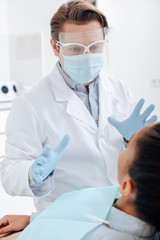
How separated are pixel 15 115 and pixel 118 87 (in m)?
0.58

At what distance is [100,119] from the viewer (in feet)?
4.71

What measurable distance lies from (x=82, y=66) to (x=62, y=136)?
342 millimetres


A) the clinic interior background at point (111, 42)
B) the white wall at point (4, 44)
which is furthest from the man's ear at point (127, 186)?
the white wall at point (4, 44)

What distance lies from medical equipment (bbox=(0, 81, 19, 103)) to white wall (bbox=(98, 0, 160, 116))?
1.11 m

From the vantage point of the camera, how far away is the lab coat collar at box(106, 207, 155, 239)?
876 mm

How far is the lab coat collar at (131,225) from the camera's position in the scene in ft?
2.87

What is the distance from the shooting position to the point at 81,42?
53.5 inches

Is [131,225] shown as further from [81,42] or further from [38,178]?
[81,42]

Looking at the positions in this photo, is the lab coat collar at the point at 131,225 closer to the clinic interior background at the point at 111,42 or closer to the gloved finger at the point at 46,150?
the gloved finger at the point at 46,150

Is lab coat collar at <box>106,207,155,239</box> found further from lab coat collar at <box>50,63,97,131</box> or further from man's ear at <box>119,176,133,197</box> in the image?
lab coat collar at <box>50,63,97,131</box>

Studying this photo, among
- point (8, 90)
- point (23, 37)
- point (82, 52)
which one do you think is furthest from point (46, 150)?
point (23, 37)

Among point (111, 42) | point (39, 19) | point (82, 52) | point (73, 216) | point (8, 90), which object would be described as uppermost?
point (39, 19)

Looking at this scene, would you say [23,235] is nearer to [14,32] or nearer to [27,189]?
[27,189]

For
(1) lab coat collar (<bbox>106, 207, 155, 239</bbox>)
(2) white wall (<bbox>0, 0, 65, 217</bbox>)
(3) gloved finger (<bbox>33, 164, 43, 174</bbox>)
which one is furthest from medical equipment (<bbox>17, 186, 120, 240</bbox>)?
(2) white wall (<bbox>0, 0, 65, 217</bbox>)
